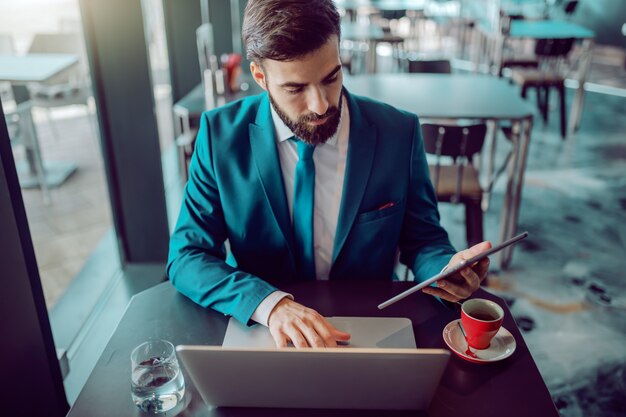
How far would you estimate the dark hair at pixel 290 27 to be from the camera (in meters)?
1.23

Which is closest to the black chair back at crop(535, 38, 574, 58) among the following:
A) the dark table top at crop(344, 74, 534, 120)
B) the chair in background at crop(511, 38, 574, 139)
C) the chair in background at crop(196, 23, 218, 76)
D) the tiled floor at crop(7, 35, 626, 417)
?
the chair in background at crop(511, 38, 574, 139)

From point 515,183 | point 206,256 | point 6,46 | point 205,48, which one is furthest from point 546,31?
Result: point 206,256

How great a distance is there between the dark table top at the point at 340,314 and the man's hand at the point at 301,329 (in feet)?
0.39

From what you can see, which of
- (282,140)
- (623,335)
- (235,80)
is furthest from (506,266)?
(282,140)

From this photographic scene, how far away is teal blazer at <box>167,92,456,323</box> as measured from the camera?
4.74ft

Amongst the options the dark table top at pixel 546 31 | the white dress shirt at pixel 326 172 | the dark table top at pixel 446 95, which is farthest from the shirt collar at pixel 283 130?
the dark table top at pixel 546 31

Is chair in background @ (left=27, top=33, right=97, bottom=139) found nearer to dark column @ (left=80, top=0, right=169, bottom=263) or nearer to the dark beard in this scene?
dark column @ (left=80, top=0, right=169, bottom=263)

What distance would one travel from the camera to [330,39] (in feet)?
4.18

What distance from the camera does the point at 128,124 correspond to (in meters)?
2.69

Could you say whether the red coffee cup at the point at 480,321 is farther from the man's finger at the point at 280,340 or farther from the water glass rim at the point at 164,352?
the water glass rim at the point at 164,352

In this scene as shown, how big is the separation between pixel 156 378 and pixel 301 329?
0.95 ft

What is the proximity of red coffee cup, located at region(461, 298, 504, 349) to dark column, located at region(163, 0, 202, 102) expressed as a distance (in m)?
3.53

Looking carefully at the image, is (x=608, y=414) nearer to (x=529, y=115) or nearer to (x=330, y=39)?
(x=529, y=115)

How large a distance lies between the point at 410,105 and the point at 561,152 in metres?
2.60
